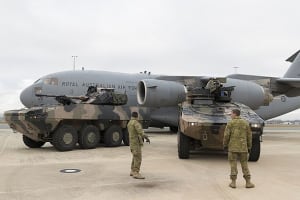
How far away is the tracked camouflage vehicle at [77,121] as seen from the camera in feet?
39.9

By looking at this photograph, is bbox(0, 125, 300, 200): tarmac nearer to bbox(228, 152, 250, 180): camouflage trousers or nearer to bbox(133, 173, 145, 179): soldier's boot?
bbox(133, 173, 145, 179): soldier's boot

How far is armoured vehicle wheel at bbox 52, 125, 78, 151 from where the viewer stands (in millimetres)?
12336

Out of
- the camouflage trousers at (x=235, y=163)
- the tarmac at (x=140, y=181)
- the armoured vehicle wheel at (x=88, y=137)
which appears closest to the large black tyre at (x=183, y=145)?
the tarmac at (x=140, y=181)

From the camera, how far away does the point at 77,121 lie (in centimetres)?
1312

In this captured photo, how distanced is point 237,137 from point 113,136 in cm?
779

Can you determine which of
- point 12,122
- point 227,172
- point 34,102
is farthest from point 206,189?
point 34,102

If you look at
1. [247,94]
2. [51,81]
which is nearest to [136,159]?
[247,94]

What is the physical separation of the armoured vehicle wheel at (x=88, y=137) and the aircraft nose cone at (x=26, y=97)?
252 inches

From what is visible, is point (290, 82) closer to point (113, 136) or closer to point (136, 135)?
point (113, 136)

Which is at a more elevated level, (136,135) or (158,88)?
(158,88)

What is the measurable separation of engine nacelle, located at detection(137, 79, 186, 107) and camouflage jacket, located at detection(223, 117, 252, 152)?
295 inches

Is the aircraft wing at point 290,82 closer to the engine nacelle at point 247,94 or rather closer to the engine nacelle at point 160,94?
the engine nacelle at point 247,94

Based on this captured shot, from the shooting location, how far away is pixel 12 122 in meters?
12.5

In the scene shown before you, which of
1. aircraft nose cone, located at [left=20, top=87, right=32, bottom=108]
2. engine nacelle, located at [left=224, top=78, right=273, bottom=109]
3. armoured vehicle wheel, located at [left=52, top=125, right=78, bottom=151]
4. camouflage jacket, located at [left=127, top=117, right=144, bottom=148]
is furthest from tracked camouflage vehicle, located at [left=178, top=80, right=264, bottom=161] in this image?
aircraft nose cone, located at [left=20, top=87, right=32, bottom=108]
